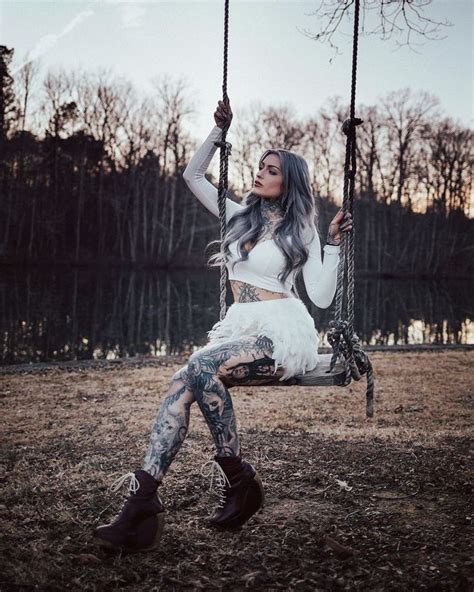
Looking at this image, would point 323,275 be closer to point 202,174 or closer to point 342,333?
point 342,333

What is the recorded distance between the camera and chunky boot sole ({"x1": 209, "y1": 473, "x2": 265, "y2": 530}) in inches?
112

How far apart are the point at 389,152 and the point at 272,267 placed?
3875 cm

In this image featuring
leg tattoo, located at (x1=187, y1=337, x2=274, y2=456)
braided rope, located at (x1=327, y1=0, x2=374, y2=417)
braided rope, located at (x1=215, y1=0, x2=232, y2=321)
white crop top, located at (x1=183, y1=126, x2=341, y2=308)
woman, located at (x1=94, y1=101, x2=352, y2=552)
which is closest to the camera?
woman, located at (x1=94, y1=101, x2=352, y2=552)

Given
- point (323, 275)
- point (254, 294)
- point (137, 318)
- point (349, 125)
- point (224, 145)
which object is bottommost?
point (137, 318)

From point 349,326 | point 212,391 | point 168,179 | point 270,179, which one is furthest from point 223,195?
point 168,179

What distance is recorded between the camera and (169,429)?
266 cm

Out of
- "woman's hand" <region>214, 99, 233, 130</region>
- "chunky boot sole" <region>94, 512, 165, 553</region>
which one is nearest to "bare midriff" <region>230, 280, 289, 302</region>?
"woman's hand" <region>214, 99, 233, 130</region>

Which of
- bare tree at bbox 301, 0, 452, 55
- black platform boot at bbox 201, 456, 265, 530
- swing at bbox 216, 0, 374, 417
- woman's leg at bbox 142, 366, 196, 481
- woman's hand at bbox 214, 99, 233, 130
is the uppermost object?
bare tree at bbox 301, 0, 452, 55

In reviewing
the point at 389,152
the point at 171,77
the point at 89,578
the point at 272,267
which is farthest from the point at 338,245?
the point at 389,152

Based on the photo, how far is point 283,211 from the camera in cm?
331

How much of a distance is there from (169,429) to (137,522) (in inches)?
16.2

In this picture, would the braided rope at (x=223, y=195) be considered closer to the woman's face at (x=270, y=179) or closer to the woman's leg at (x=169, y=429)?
the woman's face at (x=270, y=179)

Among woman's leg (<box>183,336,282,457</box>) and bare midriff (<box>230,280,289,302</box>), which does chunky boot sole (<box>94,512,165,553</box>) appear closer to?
woman's leg (<box>183,336,282,457</box>)

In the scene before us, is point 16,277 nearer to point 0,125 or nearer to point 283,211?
point 0,125
